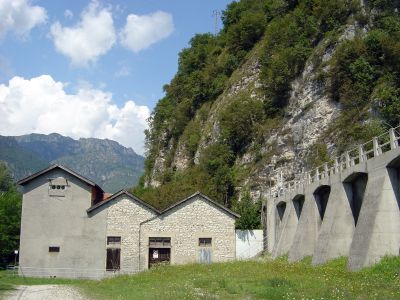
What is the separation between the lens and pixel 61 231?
120 ft

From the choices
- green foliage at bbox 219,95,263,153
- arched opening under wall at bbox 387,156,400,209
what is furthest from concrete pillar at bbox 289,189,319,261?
green foliage at bbox 219,95,263,153

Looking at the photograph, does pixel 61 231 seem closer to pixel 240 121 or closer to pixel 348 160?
pixel 348 160

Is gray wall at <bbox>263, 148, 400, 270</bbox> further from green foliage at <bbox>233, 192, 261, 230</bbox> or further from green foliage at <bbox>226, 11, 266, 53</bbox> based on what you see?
green foliage at <bbox>226, 11, 266, 53</bbox>

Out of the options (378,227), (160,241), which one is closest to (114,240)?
(160,241)

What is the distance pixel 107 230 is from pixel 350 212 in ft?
61.9

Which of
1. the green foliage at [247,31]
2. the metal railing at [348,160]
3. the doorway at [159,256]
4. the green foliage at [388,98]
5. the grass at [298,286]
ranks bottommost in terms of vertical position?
the grass at [298,286]

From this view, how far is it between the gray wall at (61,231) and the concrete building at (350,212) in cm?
1345

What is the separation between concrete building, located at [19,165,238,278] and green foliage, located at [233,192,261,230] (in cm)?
370

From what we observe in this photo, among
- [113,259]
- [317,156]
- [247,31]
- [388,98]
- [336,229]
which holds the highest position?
[247,31]

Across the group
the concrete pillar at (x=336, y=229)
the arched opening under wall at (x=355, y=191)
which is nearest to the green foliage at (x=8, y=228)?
the concrete pillar at (x=336, y=229)

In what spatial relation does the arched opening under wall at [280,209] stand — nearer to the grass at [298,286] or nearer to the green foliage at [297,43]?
the green foliage at [297,43]

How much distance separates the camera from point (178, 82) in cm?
7938

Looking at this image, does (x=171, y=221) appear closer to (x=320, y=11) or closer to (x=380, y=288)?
(x=380, y=288)

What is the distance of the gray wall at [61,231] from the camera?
36000 mm
